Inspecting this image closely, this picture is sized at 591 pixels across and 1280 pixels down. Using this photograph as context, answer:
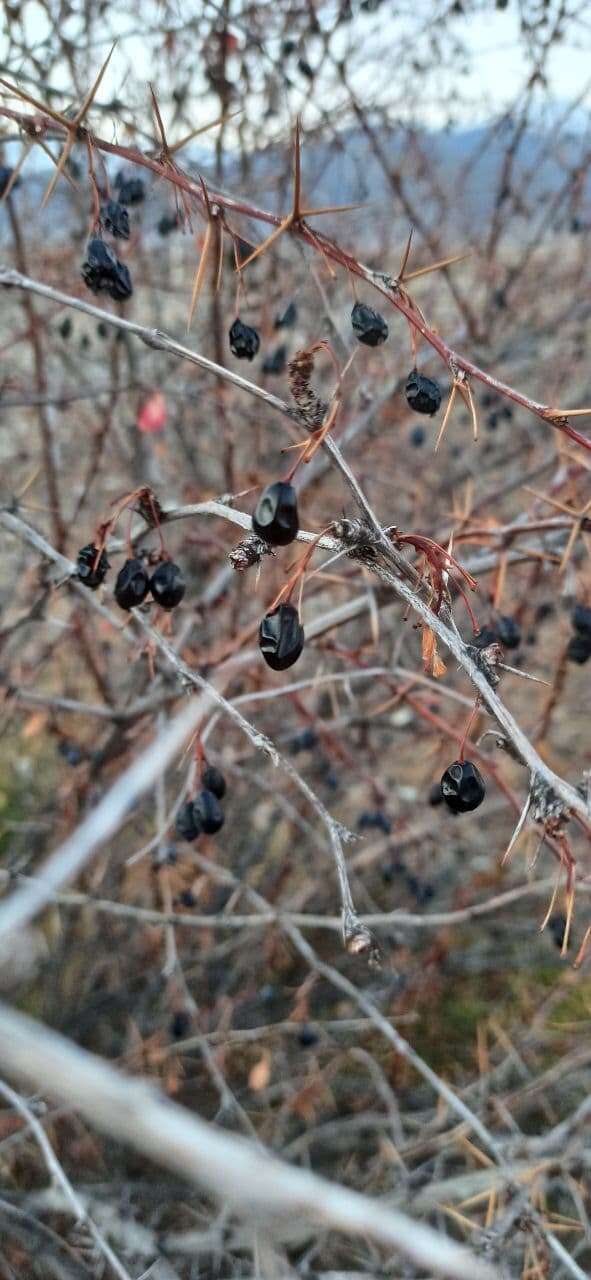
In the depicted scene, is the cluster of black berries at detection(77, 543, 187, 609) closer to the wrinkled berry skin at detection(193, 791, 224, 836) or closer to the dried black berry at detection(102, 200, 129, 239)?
the wrinkled berry skin at detection(193, 791, 224, 836)

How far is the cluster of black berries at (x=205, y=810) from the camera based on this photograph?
149cm

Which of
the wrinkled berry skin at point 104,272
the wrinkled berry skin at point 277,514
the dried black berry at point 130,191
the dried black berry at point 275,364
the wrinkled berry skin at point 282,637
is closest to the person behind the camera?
the wrinkled berry skin at point 277,514

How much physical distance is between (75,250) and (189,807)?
2.59 metres

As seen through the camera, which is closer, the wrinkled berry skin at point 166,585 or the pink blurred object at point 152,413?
the wrinkled berry skin at point 166,585

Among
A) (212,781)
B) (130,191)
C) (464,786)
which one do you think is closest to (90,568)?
(212,781)

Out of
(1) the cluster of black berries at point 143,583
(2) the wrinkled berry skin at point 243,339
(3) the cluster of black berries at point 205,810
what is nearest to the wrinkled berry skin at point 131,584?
(1) the cluster of black berries at point 143,583

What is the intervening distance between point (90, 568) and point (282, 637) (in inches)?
19.4

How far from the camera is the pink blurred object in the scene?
3.00 meters

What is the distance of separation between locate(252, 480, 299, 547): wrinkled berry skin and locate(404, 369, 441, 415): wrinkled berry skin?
475mm

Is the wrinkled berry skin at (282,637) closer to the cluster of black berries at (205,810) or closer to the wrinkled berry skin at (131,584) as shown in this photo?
the wrinkled berry skin at (131,584)

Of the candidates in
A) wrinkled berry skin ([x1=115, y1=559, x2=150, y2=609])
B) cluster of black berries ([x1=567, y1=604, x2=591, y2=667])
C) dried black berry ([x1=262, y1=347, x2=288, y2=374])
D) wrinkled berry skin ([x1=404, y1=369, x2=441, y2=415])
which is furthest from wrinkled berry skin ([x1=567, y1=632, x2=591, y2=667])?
dried black berry ([x1=262, y1=347, x2=288, y2=374])

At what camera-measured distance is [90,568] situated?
143 cm

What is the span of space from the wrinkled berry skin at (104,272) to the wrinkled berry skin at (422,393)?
0.50m

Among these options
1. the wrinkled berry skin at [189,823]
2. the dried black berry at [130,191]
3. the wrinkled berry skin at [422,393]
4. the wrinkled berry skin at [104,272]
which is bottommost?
the wrinkled berry skin at [189,823]
